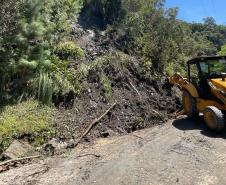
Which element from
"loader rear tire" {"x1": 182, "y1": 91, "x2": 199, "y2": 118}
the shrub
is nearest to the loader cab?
"loader rear tire" {"x1": 182, "y1": 91, "x2": 199, "y2": 118}

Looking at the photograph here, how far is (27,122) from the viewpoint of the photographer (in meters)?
12.4

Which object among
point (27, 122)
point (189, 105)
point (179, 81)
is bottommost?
point (27, 122)

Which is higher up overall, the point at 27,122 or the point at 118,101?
the point at 118,101

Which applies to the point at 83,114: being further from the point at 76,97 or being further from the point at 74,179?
the point at 74,179

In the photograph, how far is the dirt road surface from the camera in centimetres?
820

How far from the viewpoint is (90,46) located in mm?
17828

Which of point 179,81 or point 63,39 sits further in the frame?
point 63,39

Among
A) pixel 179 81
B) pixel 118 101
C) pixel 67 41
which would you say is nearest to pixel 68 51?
pixel 67 41

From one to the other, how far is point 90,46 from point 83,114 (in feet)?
16.0

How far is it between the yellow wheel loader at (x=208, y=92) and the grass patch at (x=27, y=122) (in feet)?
13.8

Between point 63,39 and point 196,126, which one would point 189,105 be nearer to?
point 196,126

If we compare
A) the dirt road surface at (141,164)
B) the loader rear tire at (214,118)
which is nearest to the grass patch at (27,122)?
the dirt road surface at (141,164)

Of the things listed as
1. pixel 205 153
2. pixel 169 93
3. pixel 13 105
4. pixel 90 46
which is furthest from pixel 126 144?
pixel 90 46

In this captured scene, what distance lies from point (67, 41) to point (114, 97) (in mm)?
3376
